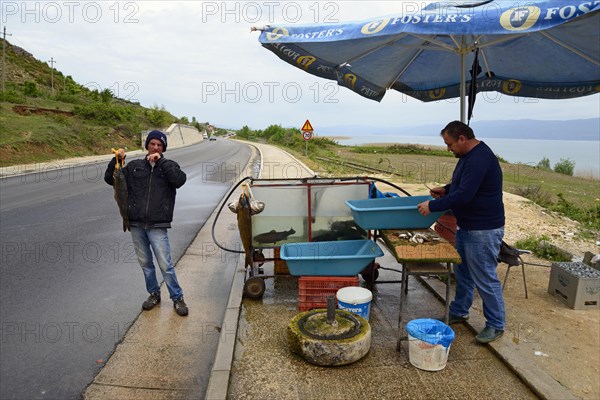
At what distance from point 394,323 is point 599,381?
1.85 m

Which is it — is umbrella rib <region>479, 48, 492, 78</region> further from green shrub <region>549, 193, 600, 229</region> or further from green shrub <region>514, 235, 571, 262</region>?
green shrub <region>549, 193, 600, 229</region>

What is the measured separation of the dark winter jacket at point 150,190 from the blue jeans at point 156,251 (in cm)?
13

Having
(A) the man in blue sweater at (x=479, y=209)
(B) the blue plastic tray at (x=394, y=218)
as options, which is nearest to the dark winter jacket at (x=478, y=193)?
(A) the man in blue sweater at (x=479, y=209)

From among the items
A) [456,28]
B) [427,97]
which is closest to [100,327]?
[456,28]

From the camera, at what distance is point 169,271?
4.91 metres

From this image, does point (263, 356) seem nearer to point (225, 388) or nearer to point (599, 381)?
point (225, 388)

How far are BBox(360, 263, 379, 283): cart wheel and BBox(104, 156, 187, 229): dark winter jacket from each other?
8.72 ft

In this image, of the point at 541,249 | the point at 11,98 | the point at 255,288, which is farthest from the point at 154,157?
the point at 11,98

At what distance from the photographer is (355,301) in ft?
14.3

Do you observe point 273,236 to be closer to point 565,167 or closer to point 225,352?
point 225,352

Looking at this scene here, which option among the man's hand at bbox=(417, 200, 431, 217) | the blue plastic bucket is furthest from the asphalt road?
the man's hand at bbox=(417, 200, 431, 217)

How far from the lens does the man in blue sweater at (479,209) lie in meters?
3.88

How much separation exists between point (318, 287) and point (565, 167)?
39514 mm

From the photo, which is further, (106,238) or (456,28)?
(106,238)
